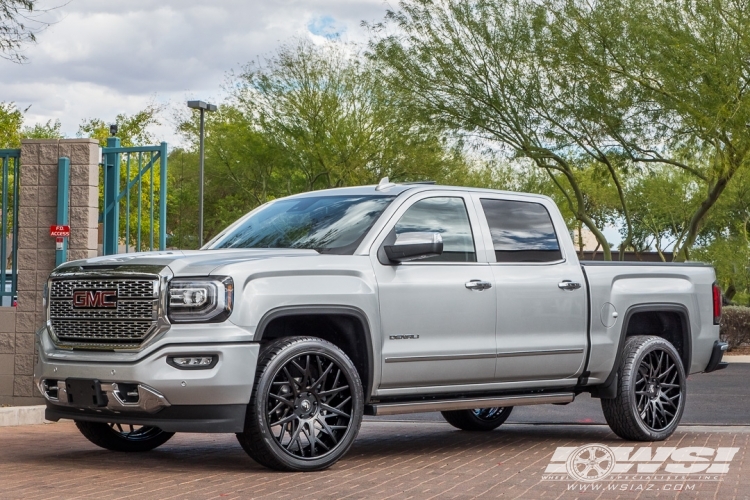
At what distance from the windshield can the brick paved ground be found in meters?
1.61

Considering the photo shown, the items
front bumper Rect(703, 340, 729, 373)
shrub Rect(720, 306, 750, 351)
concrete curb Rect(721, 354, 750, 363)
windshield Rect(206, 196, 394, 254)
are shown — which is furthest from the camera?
shrub Rect(720, 306, 750, 351)

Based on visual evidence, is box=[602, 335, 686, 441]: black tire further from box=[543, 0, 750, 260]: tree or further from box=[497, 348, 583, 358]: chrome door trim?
box=[543, 0, 750, 260]: tree

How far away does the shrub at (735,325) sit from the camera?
1123 inches

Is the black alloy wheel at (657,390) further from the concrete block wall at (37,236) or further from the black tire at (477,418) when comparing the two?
the concrete block wall at (37,236)

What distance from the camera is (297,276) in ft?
26.3

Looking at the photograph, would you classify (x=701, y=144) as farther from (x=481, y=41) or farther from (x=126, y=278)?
(x=126, y=278)

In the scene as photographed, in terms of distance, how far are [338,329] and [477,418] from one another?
3.48m

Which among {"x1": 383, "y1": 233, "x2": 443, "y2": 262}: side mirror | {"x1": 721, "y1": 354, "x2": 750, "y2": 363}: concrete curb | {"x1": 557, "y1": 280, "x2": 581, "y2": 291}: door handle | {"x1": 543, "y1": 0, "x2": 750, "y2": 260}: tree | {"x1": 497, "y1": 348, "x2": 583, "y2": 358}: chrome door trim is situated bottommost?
{"x1": 721, "y1": 354, "x2": 750, "y2": 363}: concrete curb

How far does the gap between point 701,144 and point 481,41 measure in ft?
19.2

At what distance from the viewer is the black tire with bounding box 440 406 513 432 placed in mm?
11414

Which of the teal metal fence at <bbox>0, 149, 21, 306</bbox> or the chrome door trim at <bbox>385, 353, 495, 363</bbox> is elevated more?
the teal metal fence at <bbox>0, 149, 21, 306</bbox>

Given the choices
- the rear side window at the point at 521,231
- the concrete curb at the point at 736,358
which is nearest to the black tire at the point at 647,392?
the rear side window at the point at 521,231

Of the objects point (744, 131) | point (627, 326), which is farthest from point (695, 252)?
point (627, 326)

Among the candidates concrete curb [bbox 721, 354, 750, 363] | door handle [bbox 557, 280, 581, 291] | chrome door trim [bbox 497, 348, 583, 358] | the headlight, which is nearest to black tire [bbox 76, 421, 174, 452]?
the headlight
